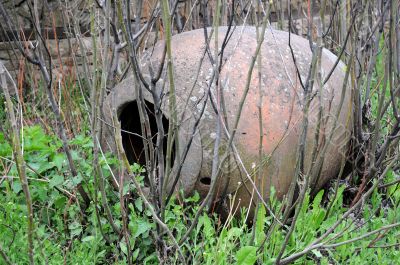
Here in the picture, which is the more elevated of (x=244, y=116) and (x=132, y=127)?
(x=244, y=116)

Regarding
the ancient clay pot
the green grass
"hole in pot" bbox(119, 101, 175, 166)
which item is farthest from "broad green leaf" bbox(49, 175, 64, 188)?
"hole in pot" bbox(119, 101, 175, 166)

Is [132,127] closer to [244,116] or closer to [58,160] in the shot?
[58,160]

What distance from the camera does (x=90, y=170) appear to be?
2.98 m

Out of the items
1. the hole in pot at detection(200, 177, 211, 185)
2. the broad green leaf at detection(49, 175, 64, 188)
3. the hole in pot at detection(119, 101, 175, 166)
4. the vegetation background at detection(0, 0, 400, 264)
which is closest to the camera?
the vegetation background at detection(0, 0, 400, 264)

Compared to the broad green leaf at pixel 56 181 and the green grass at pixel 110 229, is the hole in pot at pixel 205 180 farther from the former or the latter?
the broad green leaf at pixel 56 181

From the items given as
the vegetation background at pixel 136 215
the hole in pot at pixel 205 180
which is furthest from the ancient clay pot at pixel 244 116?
the vegetation background at pixel 136 215

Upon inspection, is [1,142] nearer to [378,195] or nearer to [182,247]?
[182,247]

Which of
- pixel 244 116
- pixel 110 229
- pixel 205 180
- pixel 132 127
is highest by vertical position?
pixel 244 116

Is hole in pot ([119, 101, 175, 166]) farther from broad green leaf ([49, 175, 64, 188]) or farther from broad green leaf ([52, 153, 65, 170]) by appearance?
broad green leaf ([49, 175, 64, 188])

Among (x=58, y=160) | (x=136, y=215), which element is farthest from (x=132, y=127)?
(x=136, y=215)

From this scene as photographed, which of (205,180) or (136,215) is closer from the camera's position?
(136,215)

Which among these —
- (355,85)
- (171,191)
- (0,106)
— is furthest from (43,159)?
(0,106)

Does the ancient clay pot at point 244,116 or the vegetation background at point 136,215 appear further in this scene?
the ancient clay pot at point 244,116

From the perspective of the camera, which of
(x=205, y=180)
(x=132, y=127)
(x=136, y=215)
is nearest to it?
(x=136, y=215)
